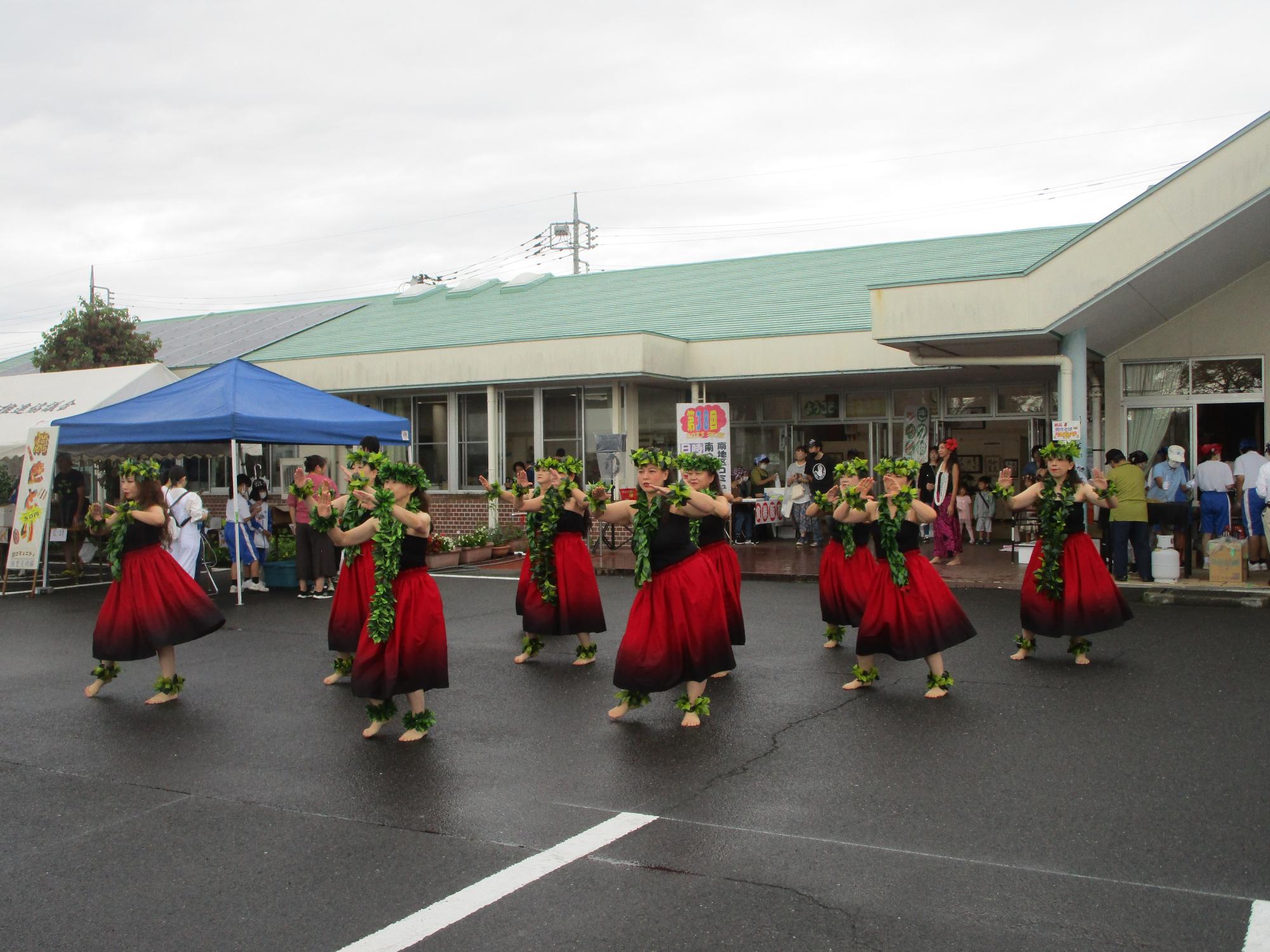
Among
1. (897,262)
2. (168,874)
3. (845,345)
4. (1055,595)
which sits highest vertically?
(897,262)

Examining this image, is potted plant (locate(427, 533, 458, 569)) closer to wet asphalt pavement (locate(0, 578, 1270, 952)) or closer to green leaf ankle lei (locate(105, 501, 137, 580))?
wet asphalt pavement (locate(0, 578, 1270, 952))

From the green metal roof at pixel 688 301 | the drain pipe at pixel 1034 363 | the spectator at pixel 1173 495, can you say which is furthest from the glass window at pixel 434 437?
the spectator at pixel 1173 495

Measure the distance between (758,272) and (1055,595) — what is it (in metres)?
17.1

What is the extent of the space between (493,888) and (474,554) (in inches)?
570

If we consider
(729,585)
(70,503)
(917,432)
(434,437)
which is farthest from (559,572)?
(434,437)

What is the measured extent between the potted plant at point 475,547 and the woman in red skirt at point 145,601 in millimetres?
9927

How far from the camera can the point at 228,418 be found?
46.9 ft

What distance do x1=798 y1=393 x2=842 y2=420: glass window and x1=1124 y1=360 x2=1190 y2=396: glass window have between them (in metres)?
5.75

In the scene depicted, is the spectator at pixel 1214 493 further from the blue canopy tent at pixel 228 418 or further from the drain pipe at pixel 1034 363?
the blue canopy tent at pixel 228 418

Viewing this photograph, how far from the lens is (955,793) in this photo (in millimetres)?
5676

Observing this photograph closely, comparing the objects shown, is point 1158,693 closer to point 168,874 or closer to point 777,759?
point 777,759

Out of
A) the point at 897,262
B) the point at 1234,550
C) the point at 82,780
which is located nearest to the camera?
the point at 82,780

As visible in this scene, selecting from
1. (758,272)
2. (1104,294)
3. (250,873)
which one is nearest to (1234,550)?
(1104,294)

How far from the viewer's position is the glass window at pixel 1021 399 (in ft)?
66.2
